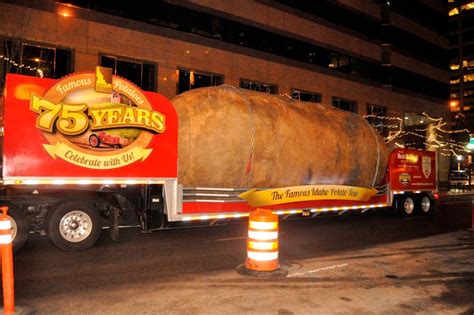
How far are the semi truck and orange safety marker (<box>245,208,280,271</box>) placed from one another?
9.74 ft

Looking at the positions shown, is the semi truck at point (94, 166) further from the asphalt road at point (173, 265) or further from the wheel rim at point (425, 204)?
the wheel rim at point (425, 204)

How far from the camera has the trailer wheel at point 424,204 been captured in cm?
1792

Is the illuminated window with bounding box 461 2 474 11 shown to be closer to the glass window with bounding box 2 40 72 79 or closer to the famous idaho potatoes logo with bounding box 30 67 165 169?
the glass window with bounding box 2 40 72 79

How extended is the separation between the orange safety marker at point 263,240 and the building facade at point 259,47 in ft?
52.9

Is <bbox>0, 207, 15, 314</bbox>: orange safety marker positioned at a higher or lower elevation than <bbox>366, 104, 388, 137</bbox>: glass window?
lower

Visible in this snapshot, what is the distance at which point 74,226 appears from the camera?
9.45 meters

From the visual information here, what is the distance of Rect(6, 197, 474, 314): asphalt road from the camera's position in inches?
237

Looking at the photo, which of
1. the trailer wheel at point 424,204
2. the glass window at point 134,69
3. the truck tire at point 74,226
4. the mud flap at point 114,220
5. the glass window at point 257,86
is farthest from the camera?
the glass window at point 257,86

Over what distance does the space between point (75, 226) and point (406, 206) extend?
1314cm

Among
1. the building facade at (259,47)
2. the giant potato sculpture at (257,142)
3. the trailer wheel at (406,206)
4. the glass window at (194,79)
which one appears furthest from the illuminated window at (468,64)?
the giant potato sculpture at (257,142)

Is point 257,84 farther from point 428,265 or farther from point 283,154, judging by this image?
point 428,265

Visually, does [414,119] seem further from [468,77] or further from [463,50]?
[468,77]

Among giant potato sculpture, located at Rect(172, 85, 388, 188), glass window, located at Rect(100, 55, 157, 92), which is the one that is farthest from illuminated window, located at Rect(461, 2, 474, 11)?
giant potato sculpture, located at Rect(172, 85, 388, 188)

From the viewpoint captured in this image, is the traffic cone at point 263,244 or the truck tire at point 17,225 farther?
the truck tire at point 17,225
